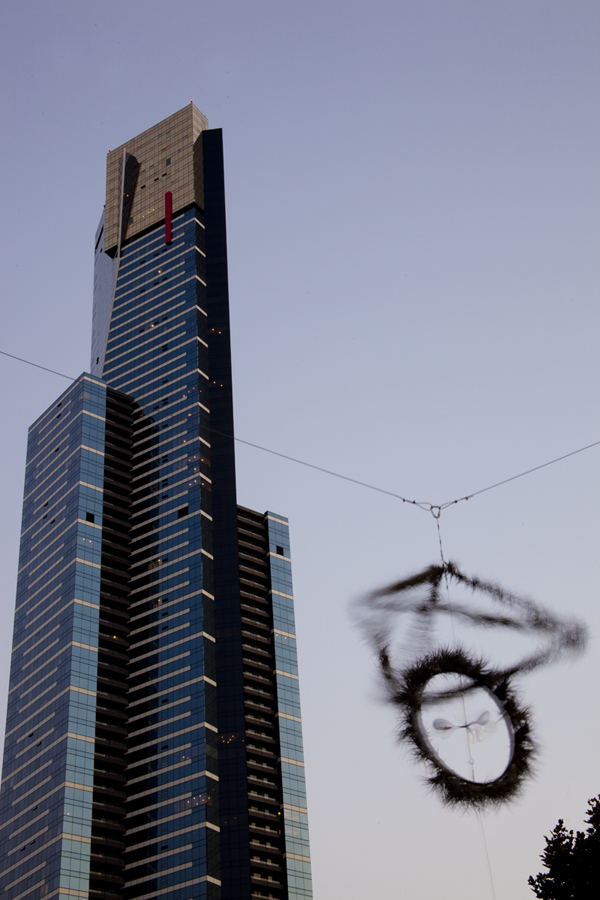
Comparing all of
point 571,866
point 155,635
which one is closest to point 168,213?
point 155,635

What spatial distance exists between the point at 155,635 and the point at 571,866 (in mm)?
105965

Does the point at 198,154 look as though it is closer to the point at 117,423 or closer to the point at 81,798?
the point at 117,423

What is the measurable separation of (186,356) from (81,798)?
74.2 m

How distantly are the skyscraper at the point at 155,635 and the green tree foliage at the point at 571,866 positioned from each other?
8413 cm

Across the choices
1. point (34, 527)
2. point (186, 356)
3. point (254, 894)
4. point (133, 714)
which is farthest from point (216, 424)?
point (254, 894)

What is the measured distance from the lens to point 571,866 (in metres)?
41.2

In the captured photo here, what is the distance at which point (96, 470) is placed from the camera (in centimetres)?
15500

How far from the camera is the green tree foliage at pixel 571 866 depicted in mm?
40688

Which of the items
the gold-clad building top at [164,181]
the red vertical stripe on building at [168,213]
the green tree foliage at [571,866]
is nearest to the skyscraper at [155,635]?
the red vertical stripe on building at [168,213]

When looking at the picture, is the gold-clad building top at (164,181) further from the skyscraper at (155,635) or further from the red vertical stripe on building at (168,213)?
the skyscraper at (155,635)

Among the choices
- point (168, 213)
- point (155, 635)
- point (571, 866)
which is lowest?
point (571, 866)

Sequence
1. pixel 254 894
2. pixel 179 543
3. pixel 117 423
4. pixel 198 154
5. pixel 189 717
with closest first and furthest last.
A: pixel 254 894, pixel 189 717, pixel 179 543, pixel 117 423, pixel 198 154

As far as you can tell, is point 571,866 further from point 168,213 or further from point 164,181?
point 164,181

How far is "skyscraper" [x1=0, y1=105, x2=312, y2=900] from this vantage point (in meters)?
122
